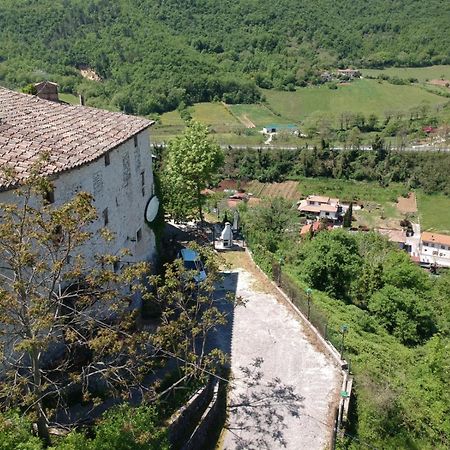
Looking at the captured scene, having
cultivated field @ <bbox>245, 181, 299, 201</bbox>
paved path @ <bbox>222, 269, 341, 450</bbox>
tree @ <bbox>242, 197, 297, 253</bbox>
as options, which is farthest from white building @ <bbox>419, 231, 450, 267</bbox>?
paved path @ <bbox>222, 269, 341, 450</bbox>

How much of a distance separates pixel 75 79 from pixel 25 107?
138 m

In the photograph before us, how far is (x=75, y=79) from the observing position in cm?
15238

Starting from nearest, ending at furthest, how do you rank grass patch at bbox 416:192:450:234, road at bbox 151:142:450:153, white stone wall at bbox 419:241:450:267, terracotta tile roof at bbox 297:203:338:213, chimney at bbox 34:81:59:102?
1. chimney at bbox 34:81:59:102
2. white stone wall at bbox 419:241:450:267
3. terracotta tile roof at bbox 297:203:338:213
4. grass patch at bbox 416:192:450:234
5. road at bbox 151:142:450:153

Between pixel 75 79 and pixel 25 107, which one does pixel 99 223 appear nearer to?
pixel 25 107

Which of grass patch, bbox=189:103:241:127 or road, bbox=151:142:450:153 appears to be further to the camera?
grass patch, bbox=189:103:241:127

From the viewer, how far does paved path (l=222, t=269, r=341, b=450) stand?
19781 mm

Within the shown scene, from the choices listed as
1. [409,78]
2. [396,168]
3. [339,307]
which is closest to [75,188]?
[339,307]

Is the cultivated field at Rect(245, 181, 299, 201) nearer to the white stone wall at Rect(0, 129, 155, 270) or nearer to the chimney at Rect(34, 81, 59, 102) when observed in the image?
the chimney at Rect(34, 81, 59, 102)

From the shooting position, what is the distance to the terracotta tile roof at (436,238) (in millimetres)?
82625

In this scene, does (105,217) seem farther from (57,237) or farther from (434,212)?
(434,212)

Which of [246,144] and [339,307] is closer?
[339,307]

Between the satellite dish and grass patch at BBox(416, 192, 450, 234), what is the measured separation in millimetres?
74104

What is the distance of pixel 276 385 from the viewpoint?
2223 centimetres

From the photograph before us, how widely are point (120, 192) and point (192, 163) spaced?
12.5 meters
